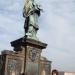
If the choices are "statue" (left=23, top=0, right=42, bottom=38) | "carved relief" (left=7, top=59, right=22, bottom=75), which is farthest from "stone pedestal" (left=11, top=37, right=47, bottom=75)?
"statue" (left=23, top=0, right=42, bottom=38)

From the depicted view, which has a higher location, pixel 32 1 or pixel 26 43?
pixel 32 1

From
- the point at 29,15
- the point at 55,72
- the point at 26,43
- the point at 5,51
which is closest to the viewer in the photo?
the point at 5,51

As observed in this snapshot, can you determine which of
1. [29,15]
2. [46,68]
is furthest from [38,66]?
[29,15]

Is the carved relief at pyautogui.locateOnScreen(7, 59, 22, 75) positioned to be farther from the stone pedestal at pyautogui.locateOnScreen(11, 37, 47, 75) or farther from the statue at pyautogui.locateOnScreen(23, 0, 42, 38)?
the statue at pyautogui.locateOnScreen(23, 0, 42, 38)

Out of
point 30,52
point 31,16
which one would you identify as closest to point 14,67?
point 30,52

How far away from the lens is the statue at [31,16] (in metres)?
14.7

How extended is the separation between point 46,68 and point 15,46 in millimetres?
2115

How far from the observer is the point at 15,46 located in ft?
47.7

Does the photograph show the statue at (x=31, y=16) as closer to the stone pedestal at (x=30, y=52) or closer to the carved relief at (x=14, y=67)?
the stone pedestal at (x=30, y=52)

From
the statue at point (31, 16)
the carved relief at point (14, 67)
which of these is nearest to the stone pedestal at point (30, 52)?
the carved relief at point (14, 67)

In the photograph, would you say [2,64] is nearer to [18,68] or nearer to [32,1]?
[18,68]

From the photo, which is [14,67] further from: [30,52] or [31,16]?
[31,16]

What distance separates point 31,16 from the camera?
49.3ft

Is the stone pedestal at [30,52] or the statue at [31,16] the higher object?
the statue at [31,16]
